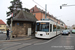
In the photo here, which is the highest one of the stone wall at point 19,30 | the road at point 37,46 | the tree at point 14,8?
the tree at point 14,8

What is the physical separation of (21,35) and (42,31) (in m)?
5.57

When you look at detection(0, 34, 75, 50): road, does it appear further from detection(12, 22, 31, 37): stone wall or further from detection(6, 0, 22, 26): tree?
detection(6, 0, 22, 26): tree

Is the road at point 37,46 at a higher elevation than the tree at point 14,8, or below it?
below

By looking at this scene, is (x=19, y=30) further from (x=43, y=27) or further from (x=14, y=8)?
(x=14, y=8)

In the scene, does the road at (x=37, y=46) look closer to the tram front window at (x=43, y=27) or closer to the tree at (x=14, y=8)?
the tram front window at (x=43, y=27)

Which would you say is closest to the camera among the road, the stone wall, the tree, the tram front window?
the road

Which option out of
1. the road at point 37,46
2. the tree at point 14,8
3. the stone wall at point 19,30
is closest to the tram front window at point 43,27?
the road at point 37,46

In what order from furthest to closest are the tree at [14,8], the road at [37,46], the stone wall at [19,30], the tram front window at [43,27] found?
1. the tree at [14,8]
2. the stone wall at [19,30]
3. the tram front window at [43,27]
4. the road at [37,46]

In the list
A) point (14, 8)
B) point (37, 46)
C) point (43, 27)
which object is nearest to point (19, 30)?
point (43, 27)

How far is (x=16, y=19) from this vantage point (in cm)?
1745

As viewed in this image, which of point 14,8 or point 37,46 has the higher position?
point 14,8

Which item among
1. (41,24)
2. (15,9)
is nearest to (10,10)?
(15,9)

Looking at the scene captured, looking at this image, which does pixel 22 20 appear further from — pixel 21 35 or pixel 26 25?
pixel 21 35

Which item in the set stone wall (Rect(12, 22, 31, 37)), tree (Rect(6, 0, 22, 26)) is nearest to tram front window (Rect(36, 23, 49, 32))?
stone wall (Rect(12, 22, 31, 37))
